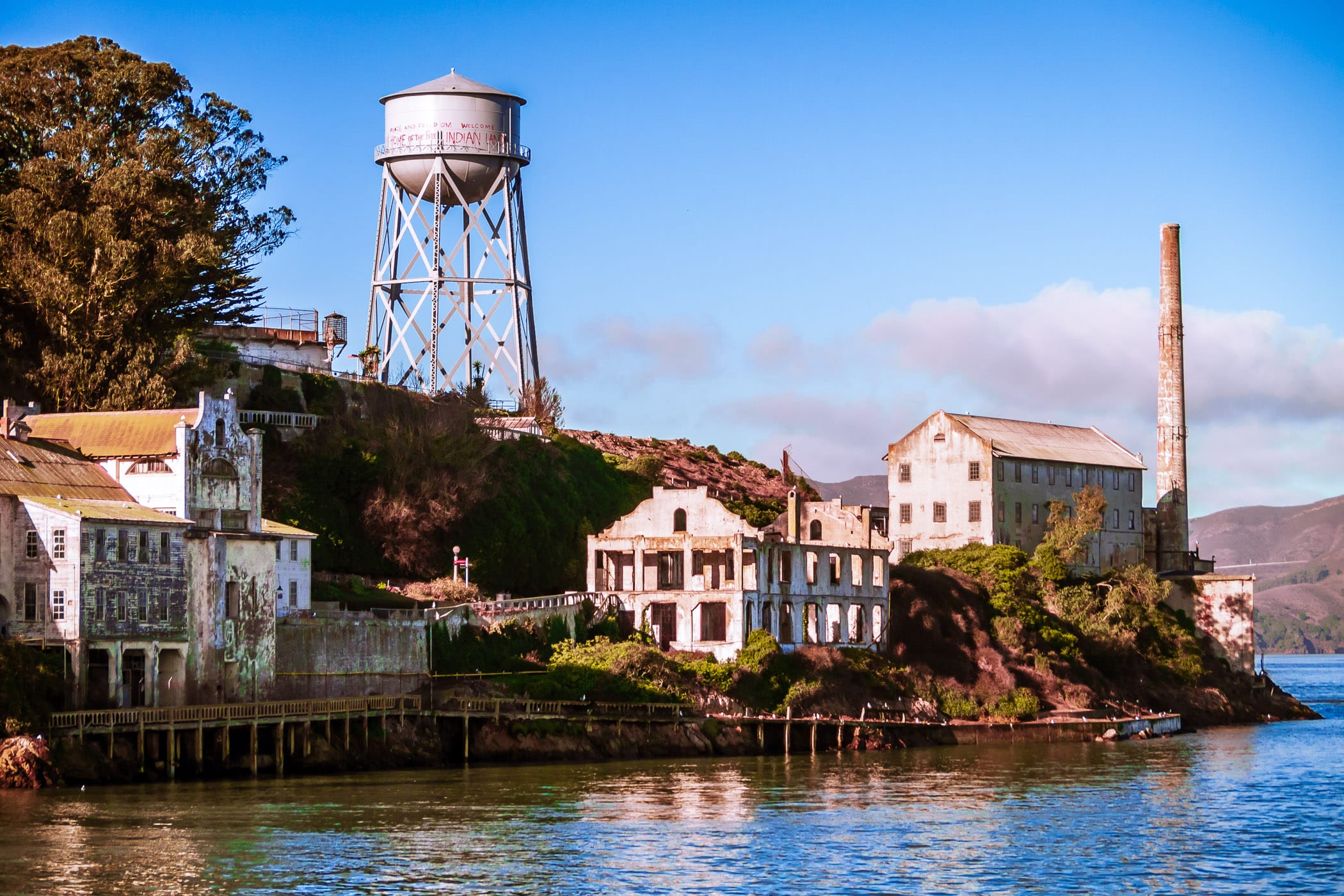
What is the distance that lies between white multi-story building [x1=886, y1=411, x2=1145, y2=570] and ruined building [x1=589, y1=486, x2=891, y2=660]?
11201 millimetres

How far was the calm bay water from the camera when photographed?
44250 millimetres

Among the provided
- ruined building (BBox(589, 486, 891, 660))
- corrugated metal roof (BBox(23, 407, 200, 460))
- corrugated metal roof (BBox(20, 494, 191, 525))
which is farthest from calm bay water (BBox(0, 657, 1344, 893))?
corrugated metal roof (BBox(23, 407, 200, 460))

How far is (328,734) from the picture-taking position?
64.5 meters

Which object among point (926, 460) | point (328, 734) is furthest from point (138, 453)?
point (926, 460)

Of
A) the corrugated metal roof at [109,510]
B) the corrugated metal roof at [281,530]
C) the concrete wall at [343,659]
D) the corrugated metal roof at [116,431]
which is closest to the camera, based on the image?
the corrugated metal roof at [109,510]

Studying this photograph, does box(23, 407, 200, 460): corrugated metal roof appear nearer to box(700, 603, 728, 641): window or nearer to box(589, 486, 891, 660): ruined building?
box(589, 486, 891, 660): ruined building

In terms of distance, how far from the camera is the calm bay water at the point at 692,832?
1742 inches

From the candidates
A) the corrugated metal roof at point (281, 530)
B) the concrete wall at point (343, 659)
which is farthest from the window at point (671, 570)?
the corrugated metal roof at point (281, 530)

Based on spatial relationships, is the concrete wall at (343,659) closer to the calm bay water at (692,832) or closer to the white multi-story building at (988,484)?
the calm bay water at (692,832)

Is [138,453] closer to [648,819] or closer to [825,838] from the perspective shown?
[648,819]

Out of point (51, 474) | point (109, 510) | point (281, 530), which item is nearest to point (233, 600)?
point (281, 530)

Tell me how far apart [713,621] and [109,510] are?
94.1 ft

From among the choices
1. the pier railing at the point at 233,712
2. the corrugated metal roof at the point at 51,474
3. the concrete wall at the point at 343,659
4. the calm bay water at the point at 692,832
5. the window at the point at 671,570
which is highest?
the corrugated metal roof at the point at 51,474

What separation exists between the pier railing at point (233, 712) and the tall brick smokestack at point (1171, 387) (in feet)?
195
